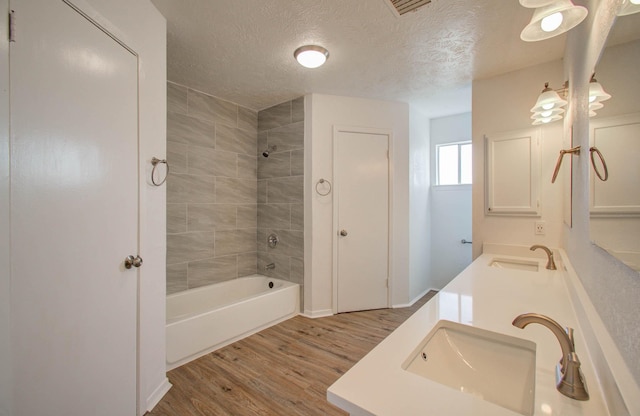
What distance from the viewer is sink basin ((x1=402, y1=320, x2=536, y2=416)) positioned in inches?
33.4

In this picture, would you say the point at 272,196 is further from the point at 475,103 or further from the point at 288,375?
the point at 475,103

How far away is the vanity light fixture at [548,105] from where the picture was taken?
1.84m

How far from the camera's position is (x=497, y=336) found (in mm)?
964

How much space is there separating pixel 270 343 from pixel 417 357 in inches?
76.6

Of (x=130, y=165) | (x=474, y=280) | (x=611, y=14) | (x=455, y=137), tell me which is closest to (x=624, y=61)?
(x=611, y=14)

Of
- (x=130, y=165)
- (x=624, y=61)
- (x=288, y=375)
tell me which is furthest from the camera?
(x=288, y=375)

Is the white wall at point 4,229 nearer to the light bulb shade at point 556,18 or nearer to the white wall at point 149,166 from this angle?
the white wall at point 149,166

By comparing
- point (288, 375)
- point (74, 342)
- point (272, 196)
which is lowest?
point (288, 375)

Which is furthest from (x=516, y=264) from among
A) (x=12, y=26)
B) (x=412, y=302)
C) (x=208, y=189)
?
(x=12, y=26)

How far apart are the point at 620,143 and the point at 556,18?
81cm

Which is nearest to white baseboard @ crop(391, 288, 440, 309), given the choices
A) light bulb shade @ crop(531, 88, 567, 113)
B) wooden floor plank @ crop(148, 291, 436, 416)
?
wooden floor plank @ crop(148, 291, 436, 416)

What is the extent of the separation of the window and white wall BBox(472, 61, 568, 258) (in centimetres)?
131

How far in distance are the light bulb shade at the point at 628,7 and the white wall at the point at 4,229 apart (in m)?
1.70

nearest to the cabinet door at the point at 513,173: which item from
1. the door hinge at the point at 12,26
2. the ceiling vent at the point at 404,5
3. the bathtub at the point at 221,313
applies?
the ceiling vent at the point at 404,5
